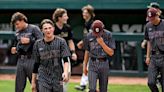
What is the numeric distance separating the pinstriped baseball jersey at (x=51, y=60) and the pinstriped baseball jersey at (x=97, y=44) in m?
1.35

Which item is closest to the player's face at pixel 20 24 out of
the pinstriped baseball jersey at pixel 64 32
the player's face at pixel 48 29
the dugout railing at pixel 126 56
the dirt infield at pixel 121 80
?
the pinstriped baseball jersey at pixel 64 32

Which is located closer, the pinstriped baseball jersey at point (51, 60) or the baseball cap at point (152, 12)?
the pinstriped baseball jersey at point (51, 60)

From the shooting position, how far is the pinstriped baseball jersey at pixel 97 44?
7.97 m

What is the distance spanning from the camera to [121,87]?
1171cm

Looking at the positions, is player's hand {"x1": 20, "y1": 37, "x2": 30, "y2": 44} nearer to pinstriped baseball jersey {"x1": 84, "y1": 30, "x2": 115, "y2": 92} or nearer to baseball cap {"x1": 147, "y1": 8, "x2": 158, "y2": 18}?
pinstriped baseball jersey {"x1": 84, "y1": 30, "x2": 115, "y2": 92}

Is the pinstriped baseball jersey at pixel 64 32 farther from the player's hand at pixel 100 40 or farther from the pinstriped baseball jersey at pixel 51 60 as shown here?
the pinstriped baseball jersey at pixel 51 60

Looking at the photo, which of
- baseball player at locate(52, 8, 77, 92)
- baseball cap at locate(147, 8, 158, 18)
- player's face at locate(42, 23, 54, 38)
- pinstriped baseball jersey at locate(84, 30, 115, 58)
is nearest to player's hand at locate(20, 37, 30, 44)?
baseball player at locate(52, 8, 77, 92)

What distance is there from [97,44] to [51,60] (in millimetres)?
1495

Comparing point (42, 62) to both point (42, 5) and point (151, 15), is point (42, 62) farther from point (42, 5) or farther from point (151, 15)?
point (42, 5)

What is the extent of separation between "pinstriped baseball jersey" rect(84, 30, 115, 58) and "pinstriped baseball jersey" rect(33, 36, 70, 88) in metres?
1.35

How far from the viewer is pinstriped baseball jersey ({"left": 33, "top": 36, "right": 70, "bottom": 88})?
671cm

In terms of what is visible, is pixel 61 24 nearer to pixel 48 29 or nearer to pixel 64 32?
pixel 64 32

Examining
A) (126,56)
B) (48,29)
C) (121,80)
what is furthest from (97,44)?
(126,56)

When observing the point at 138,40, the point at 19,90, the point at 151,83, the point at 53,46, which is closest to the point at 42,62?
the point at 53,46
